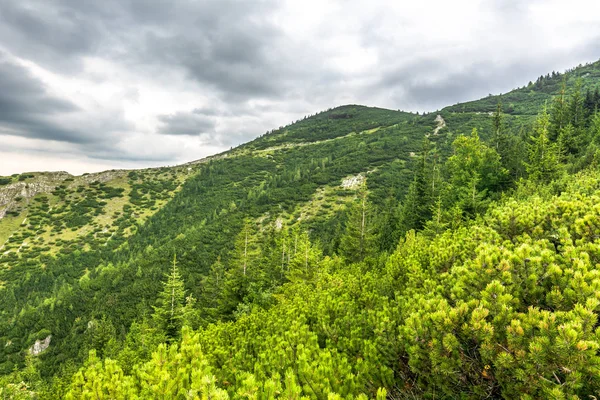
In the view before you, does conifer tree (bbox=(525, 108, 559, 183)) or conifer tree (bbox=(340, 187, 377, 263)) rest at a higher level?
conifer tree (bbox=(525, 108, 559, 183))

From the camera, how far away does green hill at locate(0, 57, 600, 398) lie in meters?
4.10

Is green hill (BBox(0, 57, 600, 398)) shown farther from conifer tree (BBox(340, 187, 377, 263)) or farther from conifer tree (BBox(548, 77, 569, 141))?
conifer tree (BBox(548, 77, 569, 141))

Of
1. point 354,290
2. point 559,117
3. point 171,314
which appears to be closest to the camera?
point 354,290

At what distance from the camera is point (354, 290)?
9336 millimetres

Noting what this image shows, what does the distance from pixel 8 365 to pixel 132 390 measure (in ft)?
268

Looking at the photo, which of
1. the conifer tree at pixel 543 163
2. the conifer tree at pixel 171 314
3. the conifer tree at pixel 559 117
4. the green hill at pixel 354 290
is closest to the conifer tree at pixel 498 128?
the green hill at pixel 354 290

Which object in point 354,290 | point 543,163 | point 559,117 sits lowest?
point 354,290

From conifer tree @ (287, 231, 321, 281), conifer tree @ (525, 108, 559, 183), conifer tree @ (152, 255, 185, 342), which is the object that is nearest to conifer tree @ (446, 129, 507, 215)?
conifer tree @ (525, 108, 559, 183)

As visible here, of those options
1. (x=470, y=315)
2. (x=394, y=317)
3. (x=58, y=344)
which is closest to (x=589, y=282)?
(x=470, y=315)

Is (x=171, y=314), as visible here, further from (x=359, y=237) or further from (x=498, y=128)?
(x=498, y=128)

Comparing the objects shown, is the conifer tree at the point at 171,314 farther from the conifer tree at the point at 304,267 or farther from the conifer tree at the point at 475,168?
the conifer tree at the point at 475,168

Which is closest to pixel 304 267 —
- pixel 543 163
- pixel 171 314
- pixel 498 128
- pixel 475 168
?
pixel 171 314

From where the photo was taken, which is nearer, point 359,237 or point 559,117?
point 359,237

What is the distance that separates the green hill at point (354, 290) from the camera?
410 centimetres
